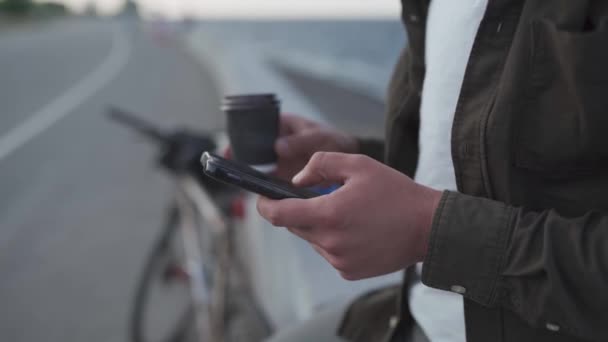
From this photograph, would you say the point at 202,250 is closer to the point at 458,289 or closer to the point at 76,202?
the point at 458,289

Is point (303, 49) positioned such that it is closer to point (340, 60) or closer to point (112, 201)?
point (340, 60)

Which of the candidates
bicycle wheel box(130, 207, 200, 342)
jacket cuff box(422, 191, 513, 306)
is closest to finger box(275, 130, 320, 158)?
jacket cuff box(422, 191, 513, 306)

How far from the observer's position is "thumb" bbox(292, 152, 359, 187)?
1028 millimetres

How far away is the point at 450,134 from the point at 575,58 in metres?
0.31

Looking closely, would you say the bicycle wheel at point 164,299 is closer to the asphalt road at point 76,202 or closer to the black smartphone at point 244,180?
the asphalt road at point 76,202

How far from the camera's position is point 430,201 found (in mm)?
1010

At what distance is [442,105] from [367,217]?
0.33 metres

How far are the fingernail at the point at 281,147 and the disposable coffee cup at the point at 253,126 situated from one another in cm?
1

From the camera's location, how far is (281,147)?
1518 mm

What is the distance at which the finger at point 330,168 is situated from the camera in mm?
1025

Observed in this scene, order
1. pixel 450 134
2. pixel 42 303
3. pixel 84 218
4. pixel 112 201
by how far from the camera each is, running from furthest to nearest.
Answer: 1. pixel 112 201
2. pixel 84 218
3. pixel 42 303
4. pixel 450 134

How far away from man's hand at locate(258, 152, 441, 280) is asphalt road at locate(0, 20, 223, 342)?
3239 millimetres

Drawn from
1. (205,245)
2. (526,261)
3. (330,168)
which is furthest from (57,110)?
(526,261)

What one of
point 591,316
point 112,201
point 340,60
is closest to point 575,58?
point 591,316
